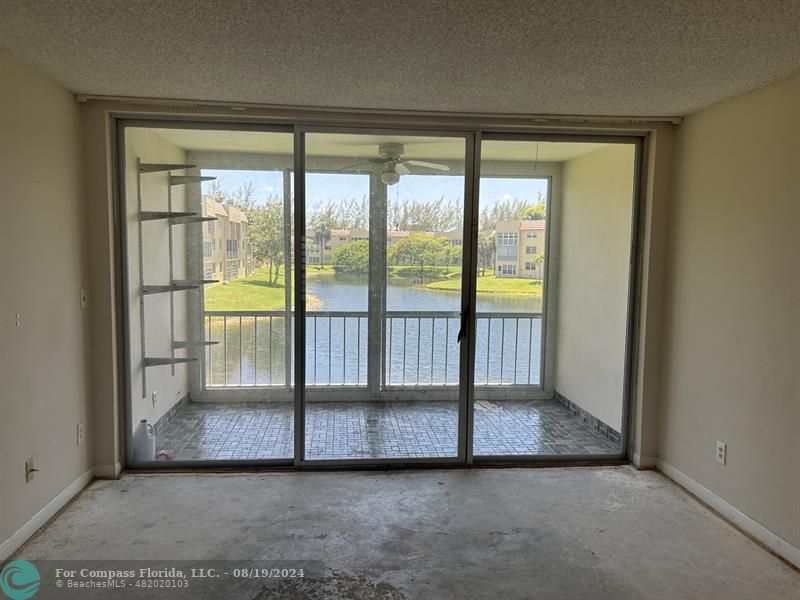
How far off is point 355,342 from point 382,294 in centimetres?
37

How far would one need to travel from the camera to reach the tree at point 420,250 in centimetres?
336

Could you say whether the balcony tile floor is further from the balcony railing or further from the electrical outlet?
the electrical outlet

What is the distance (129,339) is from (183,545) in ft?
4.50

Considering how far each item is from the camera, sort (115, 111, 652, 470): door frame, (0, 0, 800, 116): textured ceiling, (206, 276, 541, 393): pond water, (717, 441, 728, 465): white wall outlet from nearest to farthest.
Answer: (0, 0, 800, 116): textured ceiling, (717, 441, 728, 465): white wall outlet, (115, 111, 652, 470): door frame, (206, 276, 541, 393): pond water

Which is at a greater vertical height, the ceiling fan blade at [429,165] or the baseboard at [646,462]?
the ceiling fan blade at [429,165]

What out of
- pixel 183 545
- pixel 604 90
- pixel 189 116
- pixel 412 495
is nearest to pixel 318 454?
pixel 412 495

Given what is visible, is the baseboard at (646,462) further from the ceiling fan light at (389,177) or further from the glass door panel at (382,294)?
the ceiling fan light at (389,177)

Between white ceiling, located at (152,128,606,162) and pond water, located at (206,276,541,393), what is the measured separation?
830mm

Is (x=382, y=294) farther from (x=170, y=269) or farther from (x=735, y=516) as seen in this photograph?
(x=735, y=516)

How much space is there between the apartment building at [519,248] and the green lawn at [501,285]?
0.04m

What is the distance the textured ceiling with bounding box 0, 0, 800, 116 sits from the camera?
1.77m

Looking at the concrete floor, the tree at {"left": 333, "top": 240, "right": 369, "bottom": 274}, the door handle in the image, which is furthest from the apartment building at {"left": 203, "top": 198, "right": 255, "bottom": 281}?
the door handle

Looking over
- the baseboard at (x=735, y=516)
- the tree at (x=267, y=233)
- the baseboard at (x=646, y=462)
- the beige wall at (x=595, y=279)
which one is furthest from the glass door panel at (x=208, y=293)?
the baseboard at (x=735, y=516)

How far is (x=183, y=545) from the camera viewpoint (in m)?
2.46
